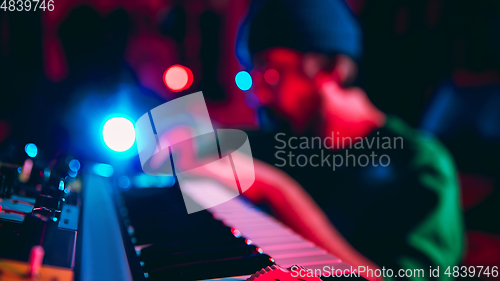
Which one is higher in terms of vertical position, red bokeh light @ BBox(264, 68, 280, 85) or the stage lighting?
red bokeh light @ BBox(264, 68, 280, 85)

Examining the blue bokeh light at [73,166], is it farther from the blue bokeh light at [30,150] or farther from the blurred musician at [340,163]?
the blurred musician at [340,163]

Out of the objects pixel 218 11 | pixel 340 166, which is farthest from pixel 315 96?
pixel 218 11

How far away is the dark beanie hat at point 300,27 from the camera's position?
156cm

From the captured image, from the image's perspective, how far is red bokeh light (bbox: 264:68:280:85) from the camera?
1693 millimetres

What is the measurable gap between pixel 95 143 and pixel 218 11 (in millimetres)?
3610

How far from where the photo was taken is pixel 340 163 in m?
1.89

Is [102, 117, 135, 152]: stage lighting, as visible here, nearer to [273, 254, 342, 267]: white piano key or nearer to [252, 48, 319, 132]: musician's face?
[252, 48, 319, 132]: musician's face

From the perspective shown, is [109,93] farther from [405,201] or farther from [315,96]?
[405,201]

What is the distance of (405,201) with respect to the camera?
1465mm

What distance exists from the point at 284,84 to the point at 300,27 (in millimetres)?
303

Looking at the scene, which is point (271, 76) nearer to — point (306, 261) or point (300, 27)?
A: point (300, 27)

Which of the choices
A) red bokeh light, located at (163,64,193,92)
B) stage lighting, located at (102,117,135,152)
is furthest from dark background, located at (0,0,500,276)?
red bokeh light, located at (163,64,193,92)

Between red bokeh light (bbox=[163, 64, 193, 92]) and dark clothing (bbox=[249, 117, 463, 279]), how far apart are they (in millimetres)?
3297

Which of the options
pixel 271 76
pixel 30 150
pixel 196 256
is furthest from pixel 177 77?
pixel 196 256
